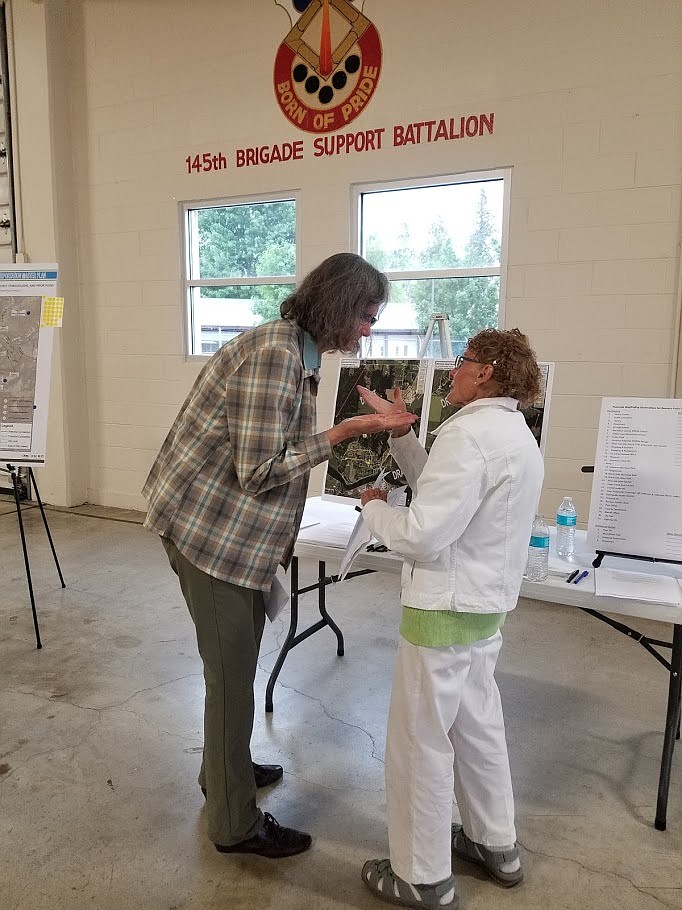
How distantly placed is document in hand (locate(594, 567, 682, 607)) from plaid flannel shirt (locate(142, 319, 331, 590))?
3.13 feet

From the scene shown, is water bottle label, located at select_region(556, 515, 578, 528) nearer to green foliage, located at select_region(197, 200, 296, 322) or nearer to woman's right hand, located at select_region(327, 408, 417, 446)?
woman's right hand, located at select_region(327, 408, 417, 446)

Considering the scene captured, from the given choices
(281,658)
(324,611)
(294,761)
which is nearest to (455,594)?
(294,761)

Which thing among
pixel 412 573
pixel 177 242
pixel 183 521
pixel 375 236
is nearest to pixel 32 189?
pixel 177 242

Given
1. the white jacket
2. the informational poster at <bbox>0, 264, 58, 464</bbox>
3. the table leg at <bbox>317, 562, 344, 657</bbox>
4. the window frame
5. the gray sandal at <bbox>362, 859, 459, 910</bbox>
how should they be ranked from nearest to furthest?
the white jacket
the gray sandal at <bbox>362, 859, 459, 910</bbox>
the table leg at <bbox>317, 562, 344, 657</bbox>
the informational poster at <bbox>0, 264, 58, 464</bbox>
the window frame

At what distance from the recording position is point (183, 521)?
5.35ft

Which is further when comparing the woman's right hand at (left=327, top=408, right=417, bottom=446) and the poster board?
the poster board

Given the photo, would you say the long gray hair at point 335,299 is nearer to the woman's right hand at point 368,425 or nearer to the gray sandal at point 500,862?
the woman's right hand at point 368,425

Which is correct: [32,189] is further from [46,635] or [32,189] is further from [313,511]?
[313,511]

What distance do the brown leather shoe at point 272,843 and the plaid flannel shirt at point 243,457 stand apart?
72 cm

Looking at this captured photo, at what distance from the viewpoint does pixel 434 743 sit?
5.15 ft

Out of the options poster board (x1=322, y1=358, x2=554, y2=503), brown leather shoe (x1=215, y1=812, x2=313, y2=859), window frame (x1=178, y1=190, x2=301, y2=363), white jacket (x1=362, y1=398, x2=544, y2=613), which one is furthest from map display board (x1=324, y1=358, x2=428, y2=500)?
window frame (x1=178, y1=190, x2=301, y2=363)

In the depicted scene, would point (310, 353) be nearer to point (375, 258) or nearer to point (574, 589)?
point (574, 589)

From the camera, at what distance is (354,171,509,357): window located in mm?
4105

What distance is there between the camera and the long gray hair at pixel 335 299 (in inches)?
64.1
